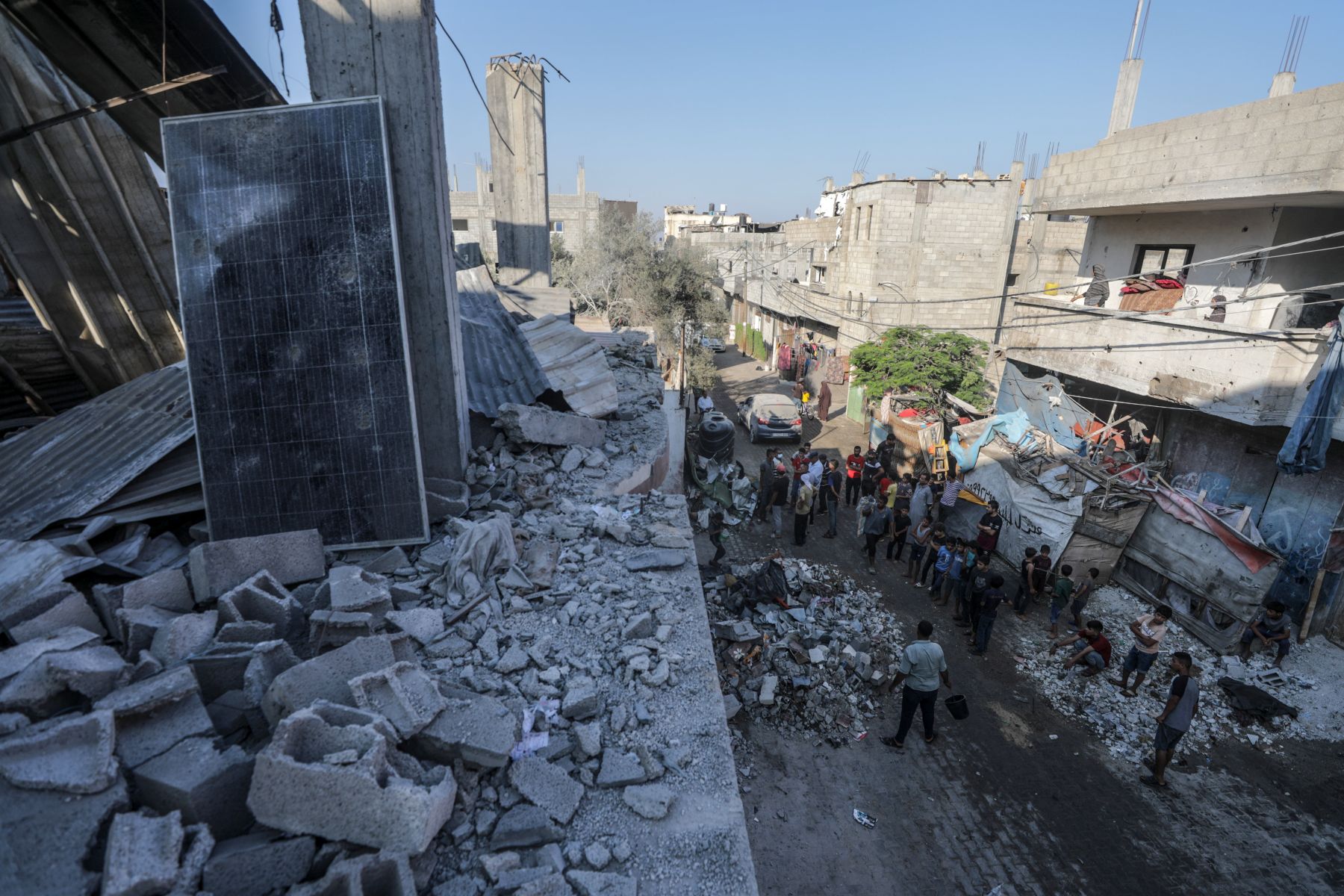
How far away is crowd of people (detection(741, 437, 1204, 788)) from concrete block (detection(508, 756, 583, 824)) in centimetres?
380

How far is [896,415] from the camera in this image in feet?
46.8

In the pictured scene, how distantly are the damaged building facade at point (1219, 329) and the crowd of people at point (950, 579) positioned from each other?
0.90m

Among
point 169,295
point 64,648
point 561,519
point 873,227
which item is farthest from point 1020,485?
point 873,227

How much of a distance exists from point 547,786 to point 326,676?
3.79 feet

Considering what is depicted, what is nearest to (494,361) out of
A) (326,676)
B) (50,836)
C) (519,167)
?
(326,676)

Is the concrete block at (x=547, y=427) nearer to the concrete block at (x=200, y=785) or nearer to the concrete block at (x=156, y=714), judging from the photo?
the concrete block at (x=156, y=714)

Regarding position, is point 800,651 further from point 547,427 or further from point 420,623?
point 420,623

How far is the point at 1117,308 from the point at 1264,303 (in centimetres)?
272

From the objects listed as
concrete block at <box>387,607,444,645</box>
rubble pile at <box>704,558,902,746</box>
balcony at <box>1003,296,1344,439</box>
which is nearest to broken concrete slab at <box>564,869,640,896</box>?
concrete block at <box>387,607,444,645</box>

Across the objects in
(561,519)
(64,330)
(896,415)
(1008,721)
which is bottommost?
(1008,721)

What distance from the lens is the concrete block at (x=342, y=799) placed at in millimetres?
2359

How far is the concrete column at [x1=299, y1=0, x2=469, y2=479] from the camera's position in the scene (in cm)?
489

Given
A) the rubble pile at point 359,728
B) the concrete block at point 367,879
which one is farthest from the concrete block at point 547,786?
the concrete block at point 367,879

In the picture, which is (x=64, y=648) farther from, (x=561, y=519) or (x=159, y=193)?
(x=159, y=193)
